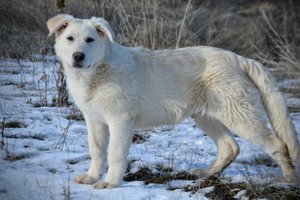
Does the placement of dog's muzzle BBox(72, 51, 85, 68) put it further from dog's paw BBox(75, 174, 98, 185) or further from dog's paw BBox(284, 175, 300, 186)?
dog's paw BBox(284, 175, 300, 186)

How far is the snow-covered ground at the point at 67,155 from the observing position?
488 centimetres

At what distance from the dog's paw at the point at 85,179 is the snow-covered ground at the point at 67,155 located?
0.07m

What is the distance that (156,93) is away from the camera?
561 centimetres

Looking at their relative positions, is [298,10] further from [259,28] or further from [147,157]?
[147,157]

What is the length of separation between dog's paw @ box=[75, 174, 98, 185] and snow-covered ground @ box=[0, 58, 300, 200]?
0.24ft

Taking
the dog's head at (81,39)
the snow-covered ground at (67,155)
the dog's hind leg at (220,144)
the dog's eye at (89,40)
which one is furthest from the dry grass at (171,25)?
the dog's eye at (89,40)

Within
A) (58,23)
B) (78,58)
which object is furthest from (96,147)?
(58,23)

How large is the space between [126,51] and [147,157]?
125cm

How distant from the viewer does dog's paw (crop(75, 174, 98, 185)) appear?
5.23 metres

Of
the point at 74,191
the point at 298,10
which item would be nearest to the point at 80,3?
the point at 298,10

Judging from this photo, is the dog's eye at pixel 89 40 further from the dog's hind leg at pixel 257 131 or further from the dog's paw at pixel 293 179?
the dog's paw at pixel 293 179

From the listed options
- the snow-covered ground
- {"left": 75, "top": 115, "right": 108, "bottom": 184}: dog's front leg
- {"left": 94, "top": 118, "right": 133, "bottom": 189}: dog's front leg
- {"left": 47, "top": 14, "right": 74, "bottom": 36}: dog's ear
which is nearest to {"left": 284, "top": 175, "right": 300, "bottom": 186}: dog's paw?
the snow-covered ground

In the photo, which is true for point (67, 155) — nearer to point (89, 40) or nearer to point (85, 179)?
point (85, 179)

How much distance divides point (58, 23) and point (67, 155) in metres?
1.47
